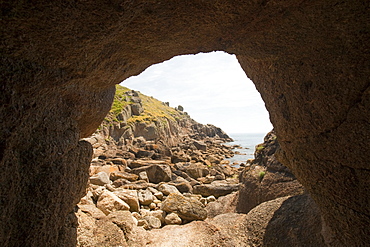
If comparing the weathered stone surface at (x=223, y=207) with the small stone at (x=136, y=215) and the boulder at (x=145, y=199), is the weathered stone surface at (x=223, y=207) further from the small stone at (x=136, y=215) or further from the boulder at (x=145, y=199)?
the small stone at (x=136, y=215)

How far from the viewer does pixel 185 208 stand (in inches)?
295

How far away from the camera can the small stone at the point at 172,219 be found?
281 inches

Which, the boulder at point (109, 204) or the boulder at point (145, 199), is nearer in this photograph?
the boulder at point (109, 204)

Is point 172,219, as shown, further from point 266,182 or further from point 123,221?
point 266,182

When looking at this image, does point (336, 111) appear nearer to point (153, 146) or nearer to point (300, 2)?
point (300, 2)

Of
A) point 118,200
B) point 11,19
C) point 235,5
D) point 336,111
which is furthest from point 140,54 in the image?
point 118,200

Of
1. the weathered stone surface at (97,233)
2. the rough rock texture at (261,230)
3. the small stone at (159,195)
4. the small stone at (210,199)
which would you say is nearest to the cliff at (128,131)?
the small stone at (159,195)

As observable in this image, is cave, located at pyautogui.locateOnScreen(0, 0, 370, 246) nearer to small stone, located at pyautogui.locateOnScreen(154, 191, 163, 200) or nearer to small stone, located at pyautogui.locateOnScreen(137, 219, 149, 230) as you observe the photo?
small stone, located at pyautogui.locateOnScreen(137, 219, 149, 230)

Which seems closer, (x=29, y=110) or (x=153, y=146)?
(x=29, y=110)

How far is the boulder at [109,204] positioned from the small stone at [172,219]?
145 centimetres

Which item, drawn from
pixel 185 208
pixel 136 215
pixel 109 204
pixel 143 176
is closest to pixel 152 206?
pixel 136 215

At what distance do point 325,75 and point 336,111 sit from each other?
1.93 ft

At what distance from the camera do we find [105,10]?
2.13 metres

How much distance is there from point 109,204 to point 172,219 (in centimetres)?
225
